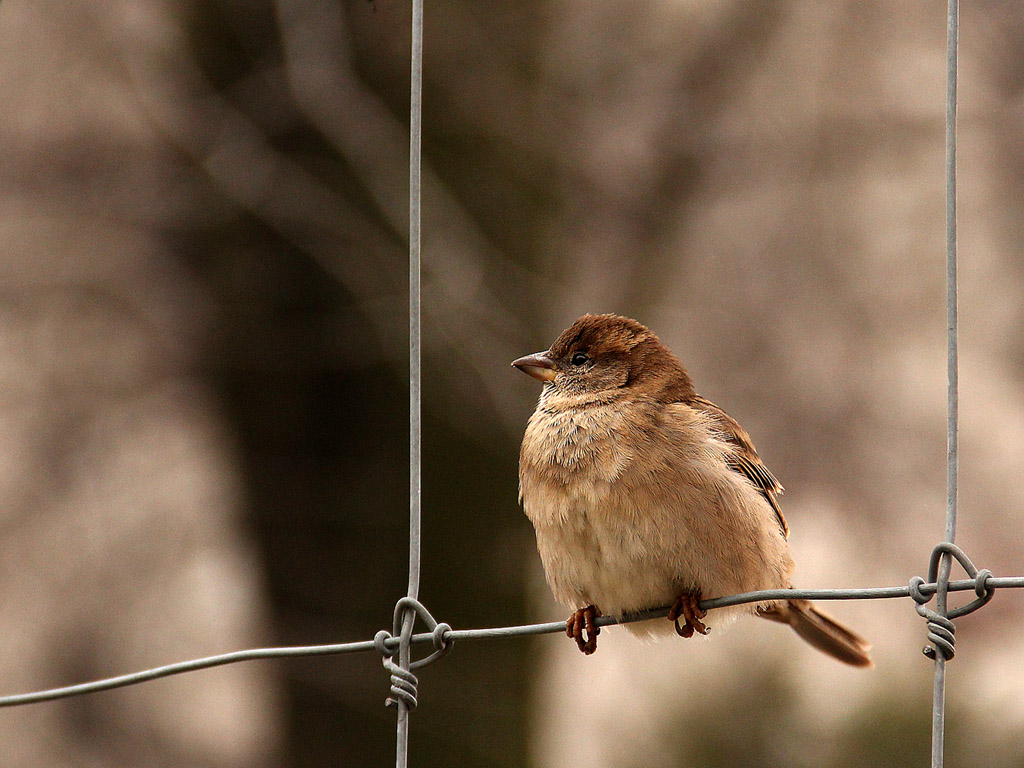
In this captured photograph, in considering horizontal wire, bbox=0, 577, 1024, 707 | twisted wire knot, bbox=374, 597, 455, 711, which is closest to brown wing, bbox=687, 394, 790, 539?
horizontal wire, bbox=0, 577, 1024, 707

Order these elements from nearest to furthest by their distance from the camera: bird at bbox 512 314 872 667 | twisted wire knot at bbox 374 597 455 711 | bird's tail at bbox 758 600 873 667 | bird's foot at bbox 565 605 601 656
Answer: twisted wire knot at bbox 374 597 455 711 < bird at bbox 512 314 872 667 < bird's foot at bbox 565 605 601 656 < bird's tail at bbox 758 600 873 667

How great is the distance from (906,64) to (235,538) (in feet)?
13.5

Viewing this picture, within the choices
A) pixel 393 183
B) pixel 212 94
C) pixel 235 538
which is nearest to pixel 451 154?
pixel 393 183

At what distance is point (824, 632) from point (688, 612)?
755 mm

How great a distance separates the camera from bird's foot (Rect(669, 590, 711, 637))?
3158 millimetres

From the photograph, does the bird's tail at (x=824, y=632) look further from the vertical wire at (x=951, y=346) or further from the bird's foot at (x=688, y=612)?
the vertical wire at (x=951, y=346)

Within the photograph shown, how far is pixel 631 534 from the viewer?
10.3 ft

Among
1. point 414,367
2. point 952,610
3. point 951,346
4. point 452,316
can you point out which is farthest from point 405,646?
point 452,316

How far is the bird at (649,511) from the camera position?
10.3 ft

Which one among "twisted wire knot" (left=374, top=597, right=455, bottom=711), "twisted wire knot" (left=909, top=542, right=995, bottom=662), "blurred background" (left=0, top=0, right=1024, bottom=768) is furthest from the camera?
"blurred background" (left=0, top=0, right=1024, bottom=768)

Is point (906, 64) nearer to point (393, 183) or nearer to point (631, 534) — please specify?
point (393, 183)

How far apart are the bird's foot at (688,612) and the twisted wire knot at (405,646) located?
33.7 inches

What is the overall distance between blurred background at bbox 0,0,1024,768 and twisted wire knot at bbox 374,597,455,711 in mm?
2969

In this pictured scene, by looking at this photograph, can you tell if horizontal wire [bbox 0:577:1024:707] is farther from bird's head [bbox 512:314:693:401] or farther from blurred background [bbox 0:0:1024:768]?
blurred background [bbox 0:0:1024:768]
